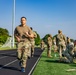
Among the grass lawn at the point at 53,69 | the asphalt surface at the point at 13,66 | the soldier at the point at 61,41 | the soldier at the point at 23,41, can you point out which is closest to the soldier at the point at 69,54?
the grass lawn at the point at 53,69

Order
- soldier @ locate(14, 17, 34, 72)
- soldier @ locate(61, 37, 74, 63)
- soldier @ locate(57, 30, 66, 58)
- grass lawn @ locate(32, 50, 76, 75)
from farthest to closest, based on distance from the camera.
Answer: soldier @ locate(57, 30, 66, 58) < soldier @ locate(61, 37, 74, 63) < soldier @ locate(14, 17, 34, 72) < grass lawn @ locate(32, 50, 76, 75)

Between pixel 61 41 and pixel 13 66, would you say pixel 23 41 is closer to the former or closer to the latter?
pixel 13 66

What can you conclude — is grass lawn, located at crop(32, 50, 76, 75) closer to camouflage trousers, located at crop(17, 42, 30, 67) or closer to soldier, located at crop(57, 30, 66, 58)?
camouflage trousers, located at crop(17, 42, 30, 67)

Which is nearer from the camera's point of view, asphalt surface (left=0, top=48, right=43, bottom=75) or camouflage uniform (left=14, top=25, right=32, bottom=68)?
asphalt surface (left=0, top=48, right=43, bottom=75)

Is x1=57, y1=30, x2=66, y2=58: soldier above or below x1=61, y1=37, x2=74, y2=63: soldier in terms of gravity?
above

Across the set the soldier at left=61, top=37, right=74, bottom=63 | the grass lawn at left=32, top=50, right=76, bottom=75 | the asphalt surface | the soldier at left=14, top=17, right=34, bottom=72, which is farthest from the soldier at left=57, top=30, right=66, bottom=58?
the soldier at left=14, top=17, right=34, bottom=72

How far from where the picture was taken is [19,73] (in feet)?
40.0

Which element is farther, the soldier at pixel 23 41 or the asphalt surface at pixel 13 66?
the soldier at pixel 23 41

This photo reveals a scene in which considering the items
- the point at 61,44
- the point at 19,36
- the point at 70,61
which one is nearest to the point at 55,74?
the point at 19,36

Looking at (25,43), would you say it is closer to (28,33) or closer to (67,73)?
(28,33)

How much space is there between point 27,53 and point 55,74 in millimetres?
1572

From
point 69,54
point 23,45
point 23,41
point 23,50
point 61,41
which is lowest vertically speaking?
point 69,54

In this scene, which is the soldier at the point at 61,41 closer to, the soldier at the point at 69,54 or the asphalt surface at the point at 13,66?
the asphalt surface at the point at 13,66

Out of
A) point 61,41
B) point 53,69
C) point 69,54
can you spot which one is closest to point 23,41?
point 53,69
